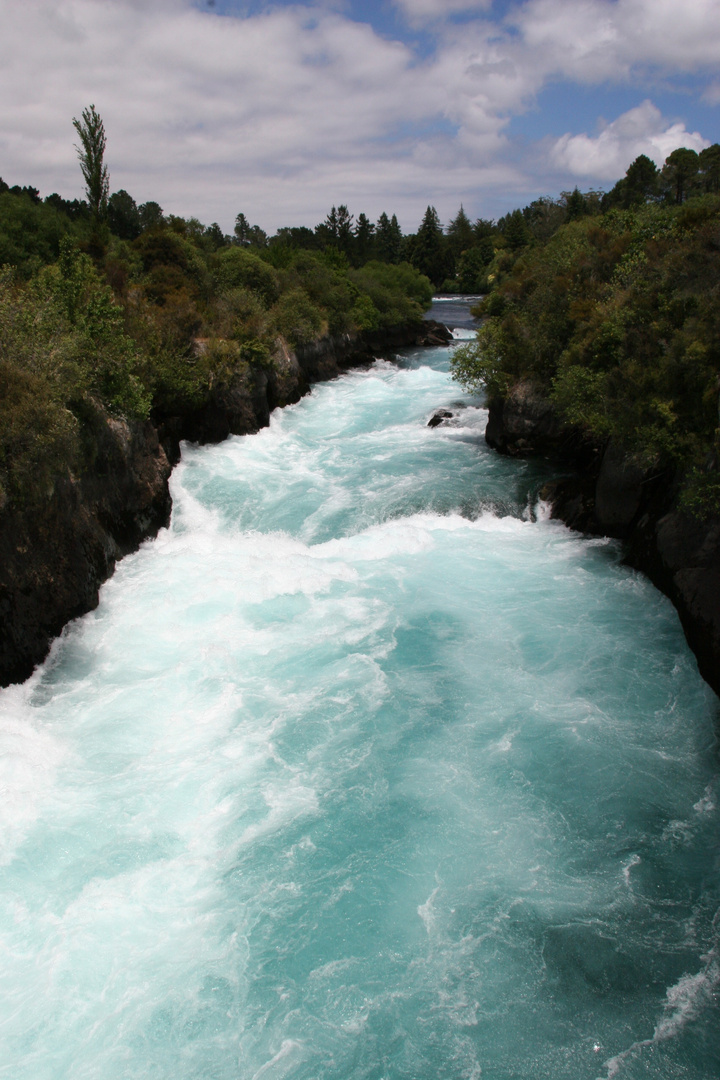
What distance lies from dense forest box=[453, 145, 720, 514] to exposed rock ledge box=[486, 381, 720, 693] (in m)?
0.64

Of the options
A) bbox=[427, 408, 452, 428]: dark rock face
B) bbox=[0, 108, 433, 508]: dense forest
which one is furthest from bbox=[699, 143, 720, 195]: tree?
bbox=[427, 408, 452, 428]: dark rock face

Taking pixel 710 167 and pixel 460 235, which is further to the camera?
pixel 460 235

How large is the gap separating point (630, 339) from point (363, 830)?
13.6 metres

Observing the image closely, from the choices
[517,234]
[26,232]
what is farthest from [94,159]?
[517,234]

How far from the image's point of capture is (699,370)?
46.0 feet

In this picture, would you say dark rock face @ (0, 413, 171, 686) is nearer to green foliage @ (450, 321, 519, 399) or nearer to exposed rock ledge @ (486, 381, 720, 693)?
exposed rock ledge @ (486, 381, 720, 693)

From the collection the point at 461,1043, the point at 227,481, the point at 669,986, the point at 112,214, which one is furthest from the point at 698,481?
the point at 112,214

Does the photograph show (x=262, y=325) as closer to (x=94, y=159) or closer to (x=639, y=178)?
(x=94, y=159)

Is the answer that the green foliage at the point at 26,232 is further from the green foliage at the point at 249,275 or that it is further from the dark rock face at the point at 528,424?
the dark rock face at the point at 528,424

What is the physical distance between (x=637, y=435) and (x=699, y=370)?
6.60 feet

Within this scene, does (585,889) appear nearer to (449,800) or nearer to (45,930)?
(449,800)

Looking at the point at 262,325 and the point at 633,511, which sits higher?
the point at 262,325

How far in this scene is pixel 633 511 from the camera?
17.5 meters

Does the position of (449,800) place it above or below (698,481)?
below
